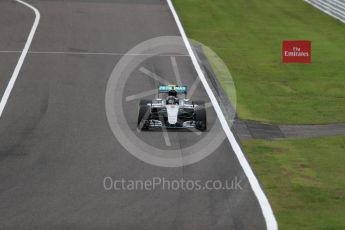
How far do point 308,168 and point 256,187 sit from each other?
88.7 inches

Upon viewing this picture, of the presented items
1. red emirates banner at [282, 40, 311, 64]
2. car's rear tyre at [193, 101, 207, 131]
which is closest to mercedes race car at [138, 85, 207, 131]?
car's rear tyre at [193, 101, 207, 131]

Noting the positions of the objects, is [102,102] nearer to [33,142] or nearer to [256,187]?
[33,142]

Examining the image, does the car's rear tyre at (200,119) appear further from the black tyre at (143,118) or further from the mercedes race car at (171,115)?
the black tyre at (143,118)

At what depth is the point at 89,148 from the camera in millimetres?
20422

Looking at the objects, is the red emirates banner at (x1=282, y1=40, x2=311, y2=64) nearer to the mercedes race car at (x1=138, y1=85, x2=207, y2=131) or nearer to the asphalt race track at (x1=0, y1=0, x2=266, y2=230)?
the asphalt race track at (x1=0, y1=0, x2=266, y2=230)

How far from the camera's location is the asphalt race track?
618 inches

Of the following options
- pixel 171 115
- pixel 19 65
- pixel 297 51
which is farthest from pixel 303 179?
Result: pixel 19 65

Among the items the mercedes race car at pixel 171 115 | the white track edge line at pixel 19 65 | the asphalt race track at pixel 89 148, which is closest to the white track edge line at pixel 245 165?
the asphalt race track at pixel 89 148

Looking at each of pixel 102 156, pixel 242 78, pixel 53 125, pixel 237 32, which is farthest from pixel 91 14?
pixel 102 156

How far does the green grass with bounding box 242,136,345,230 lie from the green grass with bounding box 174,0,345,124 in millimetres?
2871

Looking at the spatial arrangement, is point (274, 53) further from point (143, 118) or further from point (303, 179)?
point (303, 179)

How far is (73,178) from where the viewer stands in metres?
18.0

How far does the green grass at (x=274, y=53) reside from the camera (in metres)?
25.9

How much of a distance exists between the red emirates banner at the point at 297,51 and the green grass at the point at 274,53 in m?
0.76
